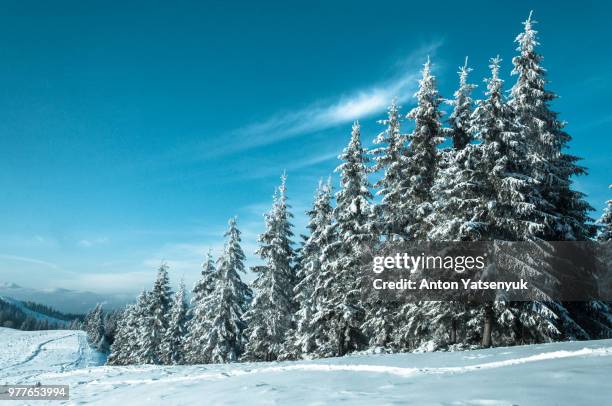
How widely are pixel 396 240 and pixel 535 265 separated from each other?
22.5ft

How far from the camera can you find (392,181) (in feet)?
80.1

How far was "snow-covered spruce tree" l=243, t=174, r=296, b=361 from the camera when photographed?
30969 millimetres

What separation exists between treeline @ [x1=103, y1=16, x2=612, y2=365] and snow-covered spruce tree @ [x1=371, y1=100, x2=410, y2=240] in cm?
6

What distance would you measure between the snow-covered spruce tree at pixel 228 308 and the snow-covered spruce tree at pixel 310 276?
551 centimetres

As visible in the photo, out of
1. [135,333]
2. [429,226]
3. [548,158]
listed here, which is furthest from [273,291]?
[135,333]

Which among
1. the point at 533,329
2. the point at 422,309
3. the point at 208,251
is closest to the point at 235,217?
the point at 208,251

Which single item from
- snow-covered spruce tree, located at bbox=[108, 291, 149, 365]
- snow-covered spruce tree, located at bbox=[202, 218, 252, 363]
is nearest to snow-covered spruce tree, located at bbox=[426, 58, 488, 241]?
snow-covered spruce tree, located at bbox=[202, 218, 252, 363]

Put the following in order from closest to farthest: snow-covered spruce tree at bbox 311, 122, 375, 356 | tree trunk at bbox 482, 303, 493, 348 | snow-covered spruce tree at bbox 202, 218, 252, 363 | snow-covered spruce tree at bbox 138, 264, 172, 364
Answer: tree trunk at bbox 482, 303, 493, 348 < snow-covered spruce tree at bbox 311, 122, 375, 356 < snow-covered spruce tree at bbox 202, 218, 252, 363 < snow-covered spruce tree at bbox 138, 264, 172, 364

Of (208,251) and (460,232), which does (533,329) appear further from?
(208,251)

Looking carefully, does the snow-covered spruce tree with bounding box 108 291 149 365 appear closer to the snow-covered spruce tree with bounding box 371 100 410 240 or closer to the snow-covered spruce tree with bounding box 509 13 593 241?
the snow-covered spruce tree with bounding box 371 100 410 240

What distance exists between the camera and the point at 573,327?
19203mm

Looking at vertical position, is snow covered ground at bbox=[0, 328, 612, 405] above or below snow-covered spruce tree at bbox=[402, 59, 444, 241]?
below

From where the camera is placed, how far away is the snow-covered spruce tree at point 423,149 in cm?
2294

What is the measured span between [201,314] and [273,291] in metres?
10.4
